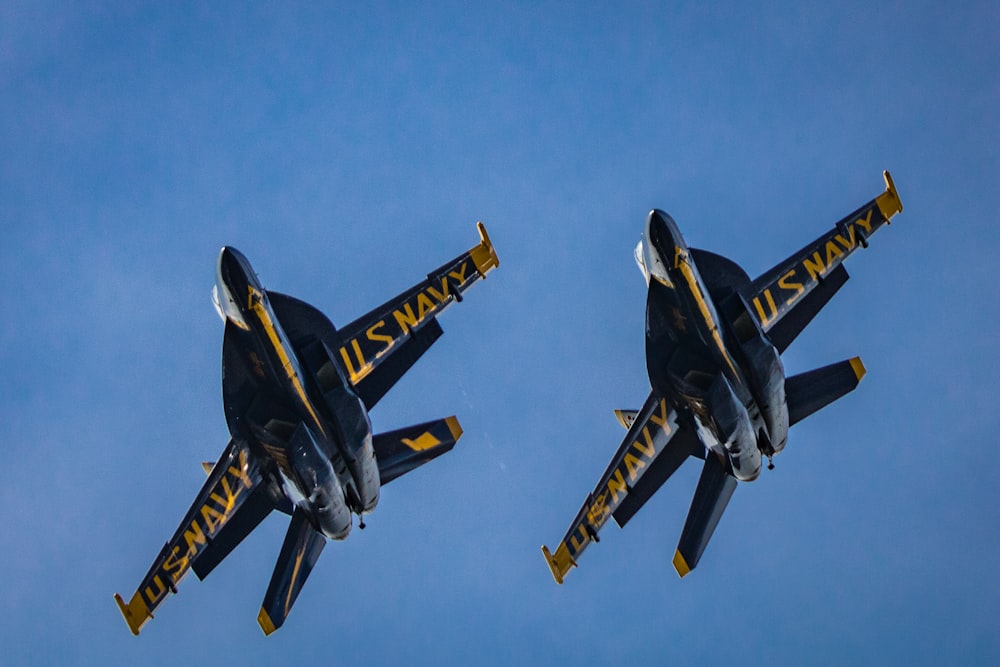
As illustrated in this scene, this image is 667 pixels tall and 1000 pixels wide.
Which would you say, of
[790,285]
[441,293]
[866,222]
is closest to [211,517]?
[441,293]

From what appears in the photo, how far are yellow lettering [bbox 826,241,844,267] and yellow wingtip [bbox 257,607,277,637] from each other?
78.4 ft

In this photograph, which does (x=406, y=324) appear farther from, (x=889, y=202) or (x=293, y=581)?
(x=889, y=202)

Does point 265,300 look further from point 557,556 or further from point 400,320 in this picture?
point 557,556

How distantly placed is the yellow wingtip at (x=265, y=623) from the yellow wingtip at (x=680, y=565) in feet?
48.4

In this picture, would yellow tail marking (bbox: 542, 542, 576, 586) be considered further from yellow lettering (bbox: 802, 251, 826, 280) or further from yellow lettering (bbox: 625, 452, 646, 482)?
yellow lettering (bbox: 802, 251, 826, 280)

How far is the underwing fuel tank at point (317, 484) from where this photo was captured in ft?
162

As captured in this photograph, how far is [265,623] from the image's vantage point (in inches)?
2096

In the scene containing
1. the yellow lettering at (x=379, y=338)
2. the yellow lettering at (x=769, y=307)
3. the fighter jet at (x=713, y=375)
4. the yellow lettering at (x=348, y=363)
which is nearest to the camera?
the fighter jet at (x=713, y=375)

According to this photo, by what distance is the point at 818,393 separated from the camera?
53.9 metres

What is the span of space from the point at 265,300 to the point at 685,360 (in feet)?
47.5

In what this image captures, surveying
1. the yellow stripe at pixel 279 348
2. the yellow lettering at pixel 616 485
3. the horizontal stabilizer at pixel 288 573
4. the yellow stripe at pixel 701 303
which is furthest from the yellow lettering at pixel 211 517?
the yellow stripe at pixel 701 303

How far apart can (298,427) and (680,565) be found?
51.0ft

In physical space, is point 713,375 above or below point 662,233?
below

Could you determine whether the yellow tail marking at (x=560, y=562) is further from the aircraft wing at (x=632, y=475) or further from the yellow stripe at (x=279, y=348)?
the yellow stripe at (x=279, y=348)
